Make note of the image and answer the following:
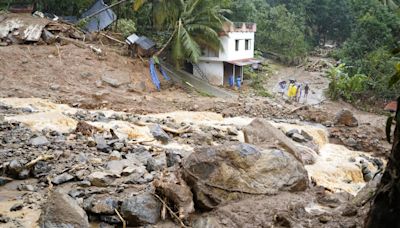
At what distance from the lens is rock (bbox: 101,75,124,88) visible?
18031 mm

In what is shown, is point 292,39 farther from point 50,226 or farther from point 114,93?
point 50,226

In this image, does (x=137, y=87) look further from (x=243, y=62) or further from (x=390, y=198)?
(x=390, y=198)

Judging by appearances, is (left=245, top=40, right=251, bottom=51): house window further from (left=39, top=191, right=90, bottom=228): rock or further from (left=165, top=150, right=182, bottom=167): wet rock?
(left=39, top=191, right=90, bottom=228): rock

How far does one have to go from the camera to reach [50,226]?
226 inches

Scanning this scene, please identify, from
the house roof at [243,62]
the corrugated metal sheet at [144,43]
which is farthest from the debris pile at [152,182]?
the house roof at [243,62]

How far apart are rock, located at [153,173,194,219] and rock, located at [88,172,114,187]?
1324 millimetres

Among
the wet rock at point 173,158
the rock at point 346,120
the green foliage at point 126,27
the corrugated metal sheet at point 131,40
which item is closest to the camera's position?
the wet rock at point 173,158

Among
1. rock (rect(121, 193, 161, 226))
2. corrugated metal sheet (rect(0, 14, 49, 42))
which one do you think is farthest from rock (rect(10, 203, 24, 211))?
corrugated metal sheet (rect(0, 14, 49, 42))

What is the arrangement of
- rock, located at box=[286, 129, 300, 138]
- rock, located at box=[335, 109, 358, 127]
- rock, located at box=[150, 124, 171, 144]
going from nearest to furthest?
rock, located at box=[150, 124, 171, 144] < rock, located at box=[286, 129, 300, 138] < rock, located at box=[335, 109, 358, 127]

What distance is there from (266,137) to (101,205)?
4657mm

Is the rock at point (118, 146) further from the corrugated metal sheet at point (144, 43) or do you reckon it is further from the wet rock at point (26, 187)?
the corrugated metal sheet at point (144, 43)

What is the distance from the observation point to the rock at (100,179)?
7215 mm

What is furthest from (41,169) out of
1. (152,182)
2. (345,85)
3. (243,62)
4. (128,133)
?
(243,62)

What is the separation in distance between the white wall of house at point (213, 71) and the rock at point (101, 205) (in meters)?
17.6
